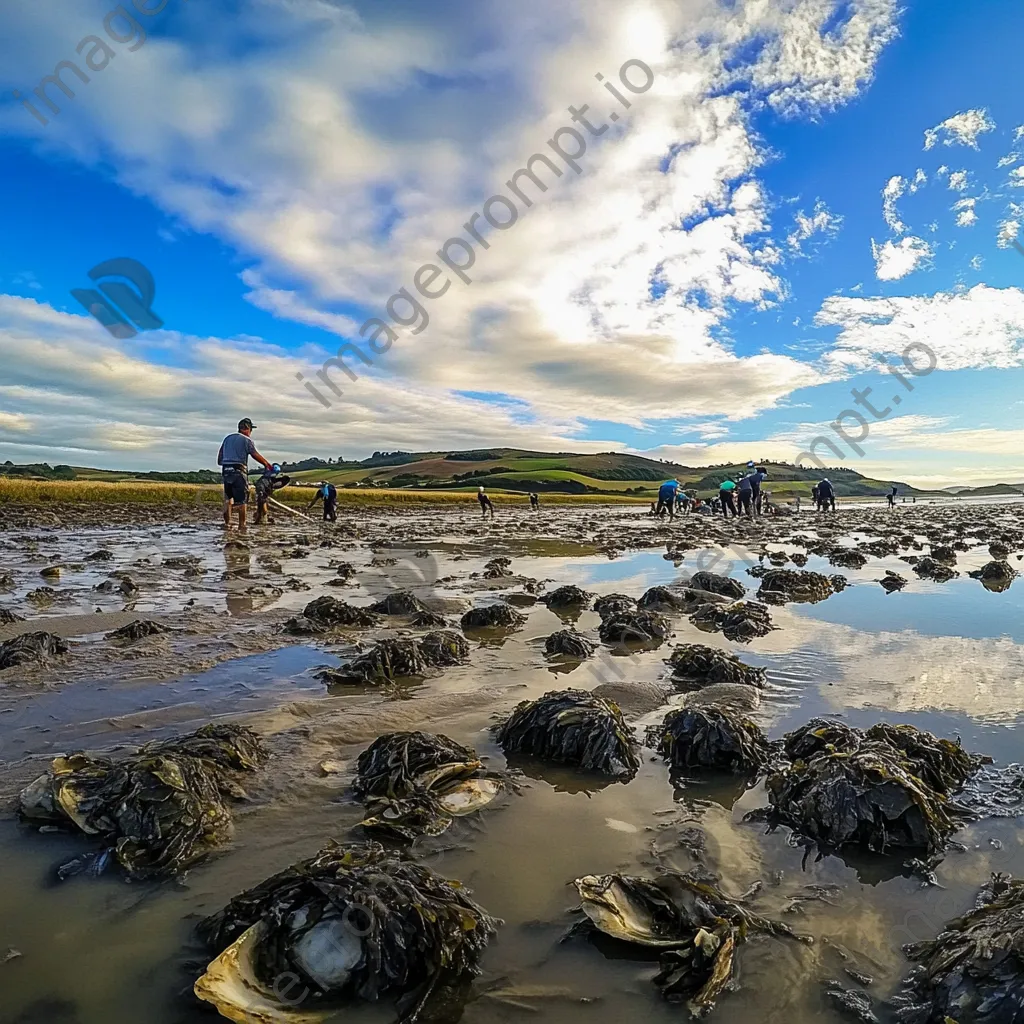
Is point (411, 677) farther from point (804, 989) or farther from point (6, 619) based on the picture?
point (6, 619)

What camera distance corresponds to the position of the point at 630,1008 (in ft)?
6.80

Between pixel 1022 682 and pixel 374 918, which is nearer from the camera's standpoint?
pixel 374 918

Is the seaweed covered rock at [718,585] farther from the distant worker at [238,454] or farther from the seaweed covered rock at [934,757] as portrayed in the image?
the distant worker at [238,454]

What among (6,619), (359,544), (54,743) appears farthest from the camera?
(359,544)

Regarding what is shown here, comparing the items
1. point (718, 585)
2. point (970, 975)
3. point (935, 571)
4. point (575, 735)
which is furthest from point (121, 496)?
point (970, 975)

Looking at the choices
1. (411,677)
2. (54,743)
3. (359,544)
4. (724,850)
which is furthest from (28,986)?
(359,544)

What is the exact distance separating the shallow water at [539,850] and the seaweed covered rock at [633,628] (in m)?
0.63

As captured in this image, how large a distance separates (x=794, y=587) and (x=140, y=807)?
33.4 feet

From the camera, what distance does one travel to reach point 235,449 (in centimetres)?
1662

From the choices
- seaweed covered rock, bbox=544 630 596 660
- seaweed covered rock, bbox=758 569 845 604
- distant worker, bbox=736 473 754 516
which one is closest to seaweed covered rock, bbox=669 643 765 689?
seaweed covered rock, bbox=544 630 596 660

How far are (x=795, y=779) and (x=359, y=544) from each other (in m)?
16.6

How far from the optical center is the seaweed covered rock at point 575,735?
13.1 ft

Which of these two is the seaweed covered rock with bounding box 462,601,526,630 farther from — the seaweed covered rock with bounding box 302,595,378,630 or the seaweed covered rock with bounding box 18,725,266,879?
the seaweed covered rock with bounding box 18,725,266,879

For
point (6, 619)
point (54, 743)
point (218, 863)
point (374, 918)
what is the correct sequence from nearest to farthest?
point (374, 918) → point (218, 863) → point (54, 743) → point (6, 619)
